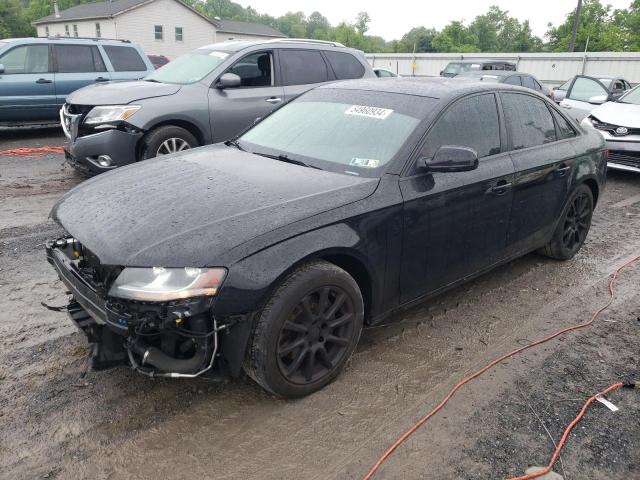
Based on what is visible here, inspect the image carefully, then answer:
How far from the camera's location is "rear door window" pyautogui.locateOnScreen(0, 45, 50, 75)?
954 cm

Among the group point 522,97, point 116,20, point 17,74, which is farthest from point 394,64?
point 522,97

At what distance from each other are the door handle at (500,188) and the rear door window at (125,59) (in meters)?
9.37

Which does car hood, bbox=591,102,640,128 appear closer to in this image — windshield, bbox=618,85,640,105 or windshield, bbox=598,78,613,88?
windshield, bbox=618,85,640,105

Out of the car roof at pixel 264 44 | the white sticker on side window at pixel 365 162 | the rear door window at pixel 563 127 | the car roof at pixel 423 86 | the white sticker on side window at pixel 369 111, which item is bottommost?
the white sticker on side window at pixel 365 162

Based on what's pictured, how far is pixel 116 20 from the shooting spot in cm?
3597

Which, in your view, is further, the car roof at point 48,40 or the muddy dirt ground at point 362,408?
the car roof at point 48,40

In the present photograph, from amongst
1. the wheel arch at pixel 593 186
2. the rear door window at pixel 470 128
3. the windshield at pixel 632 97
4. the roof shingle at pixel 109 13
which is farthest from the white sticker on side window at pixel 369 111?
the roof shingle at pixel 109 13

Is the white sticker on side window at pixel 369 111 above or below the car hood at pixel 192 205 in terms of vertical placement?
above

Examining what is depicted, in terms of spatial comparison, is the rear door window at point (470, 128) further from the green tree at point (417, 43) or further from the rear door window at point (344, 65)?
the green tree at point (417, 43)

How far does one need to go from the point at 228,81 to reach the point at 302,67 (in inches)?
51.9

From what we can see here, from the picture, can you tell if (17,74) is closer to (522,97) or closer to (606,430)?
(522,97)

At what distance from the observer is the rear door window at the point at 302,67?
24.6ft

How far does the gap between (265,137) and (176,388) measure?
6.40 feet

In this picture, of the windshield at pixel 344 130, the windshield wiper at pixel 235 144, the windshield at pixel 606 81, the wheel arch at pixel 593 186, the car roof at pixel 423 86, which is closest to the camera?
the windshield at pixel 344 130
